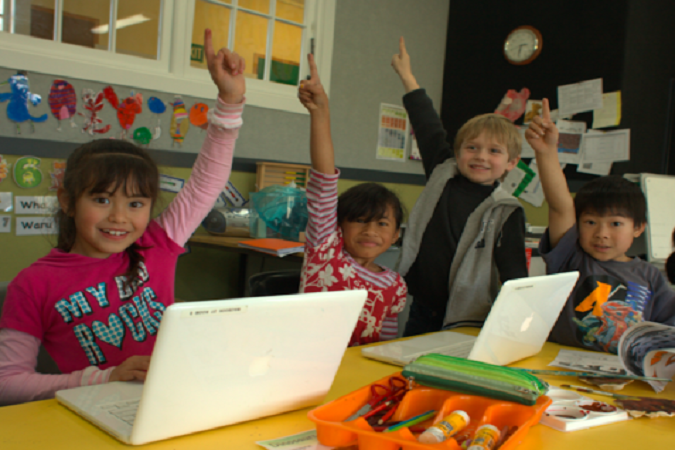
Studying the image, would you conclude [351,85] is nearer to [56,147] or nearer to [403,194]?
[403,194]

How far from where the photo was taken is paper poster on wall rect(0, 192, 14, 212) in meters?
2.29

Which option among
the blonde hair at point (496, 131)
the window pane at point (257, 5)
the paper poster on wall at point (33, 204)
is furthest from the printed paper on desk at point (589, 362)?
the window pane at point (257, 5)

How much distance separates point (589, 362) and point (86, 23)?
2512 mm

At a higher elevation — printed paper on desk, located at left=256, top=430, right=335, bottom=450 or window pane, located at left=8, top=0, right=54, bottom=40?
window pane, located at left=8, top=0, right=54, bottom=40

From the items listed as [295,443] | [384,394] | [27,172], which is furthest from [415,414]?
[27,172]

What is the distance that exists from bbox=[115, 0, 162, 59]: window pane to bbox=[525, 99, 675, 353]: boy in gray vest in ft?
6.75

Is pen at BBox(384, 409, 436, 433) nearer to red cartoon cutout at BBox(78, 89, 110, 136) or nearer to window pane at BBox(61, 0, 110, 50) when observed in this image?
red cartoon cutout at BBox(78, 89, 110, 136)

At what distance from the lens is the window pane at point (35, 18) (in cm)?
237

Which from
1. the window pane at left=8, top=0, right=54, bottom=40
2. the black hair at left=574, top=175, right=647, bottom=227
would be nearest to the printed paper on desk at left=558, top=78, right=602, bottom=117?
the black hair at left=574, top=175, right=647, bottom=227

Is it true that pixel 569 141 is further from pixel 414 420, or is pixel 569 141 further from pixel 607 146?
pixel 414 420

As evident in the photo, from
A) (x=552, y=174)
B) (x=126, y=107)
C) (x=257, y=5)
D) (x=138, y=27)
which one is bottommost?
(x=552, y=174)

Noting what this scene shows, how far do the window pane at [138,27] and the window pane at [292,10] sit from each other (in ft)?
2.40

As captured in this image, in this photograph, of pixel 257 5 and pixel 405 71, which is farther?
pixel 257 5

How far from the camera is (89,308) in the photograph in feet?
3.35
